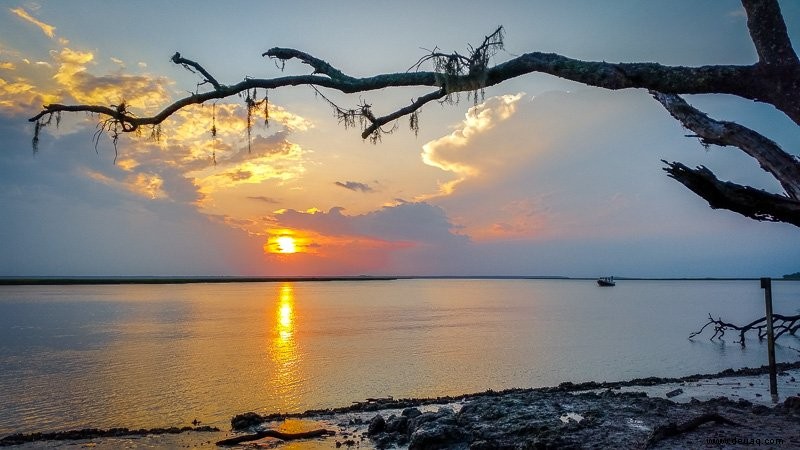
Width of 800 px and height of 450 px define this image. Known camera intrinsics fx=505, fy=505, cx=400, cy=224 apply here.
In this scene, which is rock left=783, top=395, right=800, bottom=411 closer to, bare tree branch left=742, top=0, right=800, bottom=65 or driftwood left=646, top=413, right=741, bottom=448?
driftwood left=646, top=413, right=741, bottom=448

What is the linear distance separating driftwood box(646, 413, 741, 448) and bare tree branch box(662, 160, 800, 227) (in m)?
6.94

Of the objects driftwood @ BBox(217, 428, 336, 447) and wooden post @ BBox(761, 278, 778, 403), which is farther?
wooden post @ BBox(761, 278, 778, 403)

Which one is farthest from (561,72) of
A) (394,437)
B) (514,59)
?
(394,437)

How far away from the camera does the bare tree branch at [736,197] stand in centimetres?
461

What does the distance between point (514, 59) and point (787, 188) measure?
272 cm

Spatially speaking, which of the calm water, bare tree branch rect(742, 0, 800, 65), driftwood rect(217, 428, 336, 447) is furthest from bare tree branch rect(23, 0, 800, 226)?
the calm water

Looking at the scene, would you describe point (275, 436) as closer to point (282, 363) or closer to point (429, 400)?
point (429, 400)

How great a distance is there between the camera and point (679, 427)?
1065 centimetres

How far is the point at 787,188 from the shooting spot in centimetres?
456

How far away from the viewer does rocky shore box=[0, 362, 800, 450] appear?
10539mm

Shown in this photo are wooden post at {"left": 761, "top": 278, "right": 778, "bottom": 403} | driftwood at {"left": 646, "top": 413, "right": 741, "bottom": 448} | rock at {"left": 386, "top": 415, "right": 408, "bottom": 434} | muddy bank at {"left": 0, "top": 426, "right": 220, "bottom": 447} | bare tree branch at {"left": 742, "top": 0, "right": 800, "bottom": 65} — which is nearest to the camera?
bare tree branch at {"left": 742, "top": 0, "right": 800, "bottom": 65}

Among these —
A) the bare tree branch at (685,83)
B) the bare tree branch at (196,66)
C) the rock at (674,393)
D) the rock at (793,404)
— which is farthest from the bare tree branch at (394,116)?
the rock at (674,393)

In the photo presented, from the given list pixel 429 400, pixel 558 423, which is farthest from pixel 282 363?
pixel 558 423

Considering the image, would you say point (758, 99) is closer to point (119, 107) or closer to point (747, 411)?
point (119, 107)
